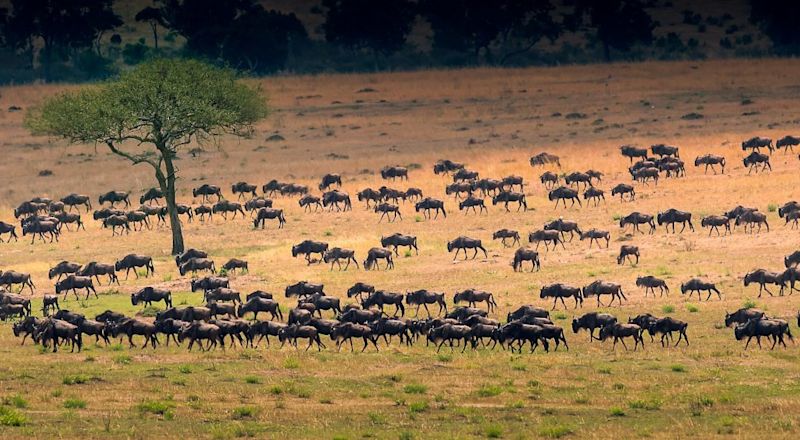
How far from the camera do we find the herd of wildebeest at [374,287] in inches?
1535

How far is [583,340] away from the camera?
131 ft

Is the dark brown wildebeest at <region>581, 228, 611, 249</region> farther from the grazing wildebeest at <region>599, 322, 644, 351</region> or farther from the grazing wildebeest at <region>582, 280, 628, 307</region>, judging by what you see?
the grazing wildebeest at <region>599, 322, 644, 351</region>

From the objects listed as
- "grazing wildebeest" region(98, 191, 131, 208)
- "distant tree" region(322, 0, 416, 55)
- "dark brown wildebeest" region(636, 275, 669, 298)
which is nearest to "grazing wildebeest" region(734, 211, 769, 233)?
"dark brown wildebeest" region(636, 275, 669, 298)

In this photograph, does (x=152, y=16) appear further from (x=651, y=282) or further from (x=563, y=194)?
(x=651, y=282)

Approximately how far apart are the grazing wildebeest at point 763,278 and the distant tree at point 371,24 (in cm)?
10299

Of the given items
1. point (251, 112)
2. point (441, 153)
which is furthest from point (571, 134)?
point (251, 112)

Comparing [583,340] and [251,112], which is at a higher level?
[251,112]

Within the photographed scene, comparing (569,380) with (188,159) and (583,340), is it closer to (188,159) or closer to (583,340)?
(583,340)

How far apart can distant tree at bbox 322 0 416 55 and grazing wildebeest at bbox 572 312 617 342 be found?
4278 inches

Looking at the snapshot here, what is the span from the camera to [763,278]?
1793 inches

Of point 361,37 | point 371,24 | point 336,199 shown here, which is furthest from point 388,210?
point 361,37

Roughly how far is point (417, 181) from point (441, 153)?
1102 cm

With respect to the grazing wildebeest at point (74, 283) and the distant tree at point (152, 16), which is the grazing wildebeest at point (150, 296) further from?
the distant tree at point (152, 16)

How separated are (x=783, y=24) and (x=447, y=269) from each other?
102309 millimetres
